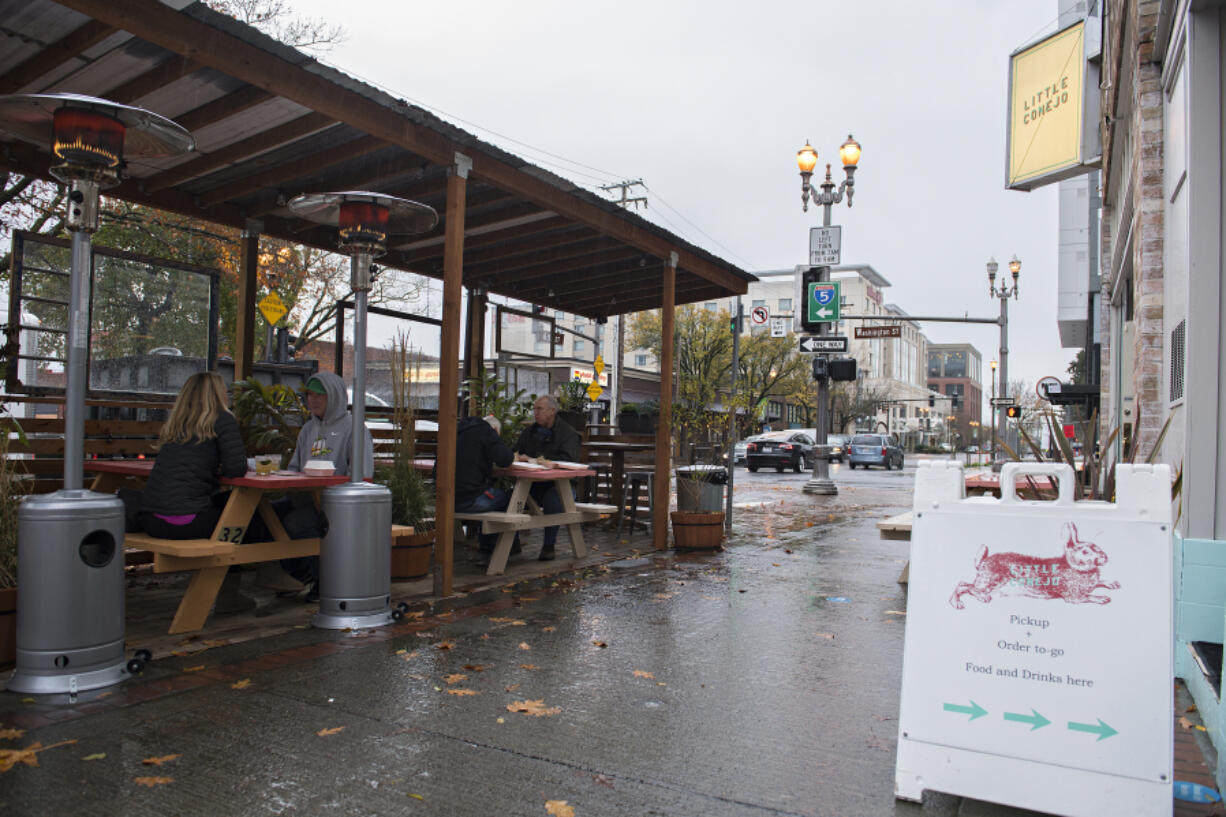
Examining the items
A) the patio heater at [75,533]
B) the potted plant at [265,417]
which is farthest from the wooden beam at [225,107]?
the potted plant at [265,417]

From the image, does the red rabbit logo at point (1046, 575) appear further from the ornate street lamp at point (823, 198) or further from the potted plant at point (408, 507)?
the ornate street lamp at point (823, 198)

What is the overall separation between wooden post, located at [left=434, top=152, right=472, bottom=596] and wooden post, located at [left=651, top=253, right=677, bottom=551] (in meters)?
3.20

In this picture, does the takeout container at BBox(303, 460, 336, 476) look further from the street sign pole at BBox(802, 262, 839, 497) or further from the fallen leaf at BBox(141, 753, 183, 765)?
the street sign pole at BBox(802, 262, 839, 497)

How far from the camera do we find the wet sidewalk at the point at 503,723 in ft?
9.42

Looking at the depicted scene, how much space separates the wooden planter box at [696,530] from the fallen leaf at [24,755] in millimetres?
6241

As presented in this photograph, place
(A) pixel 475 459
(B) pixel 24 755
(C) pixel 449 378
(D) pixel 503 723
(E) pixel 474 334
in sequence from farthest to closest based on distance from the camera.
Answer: (E) pixel 474 334 < (A) pixel 475 459 < (C) pixel 449 378 < (D) pixel 503 723 < (B) pixel 24 755

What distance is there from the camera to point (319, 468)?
5305 mm

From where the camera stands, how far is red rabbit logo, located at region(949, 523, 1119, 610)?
267 cm

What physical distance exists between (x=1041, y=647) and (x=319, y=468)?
4.20 m

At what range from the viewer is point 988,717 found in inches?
109

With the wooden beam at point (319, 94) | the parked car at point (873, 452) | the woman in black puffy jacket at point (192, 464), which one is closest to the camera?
the wooden beam at point (319, 94)

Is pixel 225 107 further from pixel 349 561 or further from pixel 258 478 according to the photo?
pixel 349 561

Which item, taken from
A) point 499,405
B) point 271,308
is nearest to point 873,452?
point 499,405

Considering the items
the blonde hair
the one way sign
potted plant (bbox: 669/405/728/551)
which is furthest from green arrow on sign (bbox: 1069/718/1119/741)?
the one way sign
